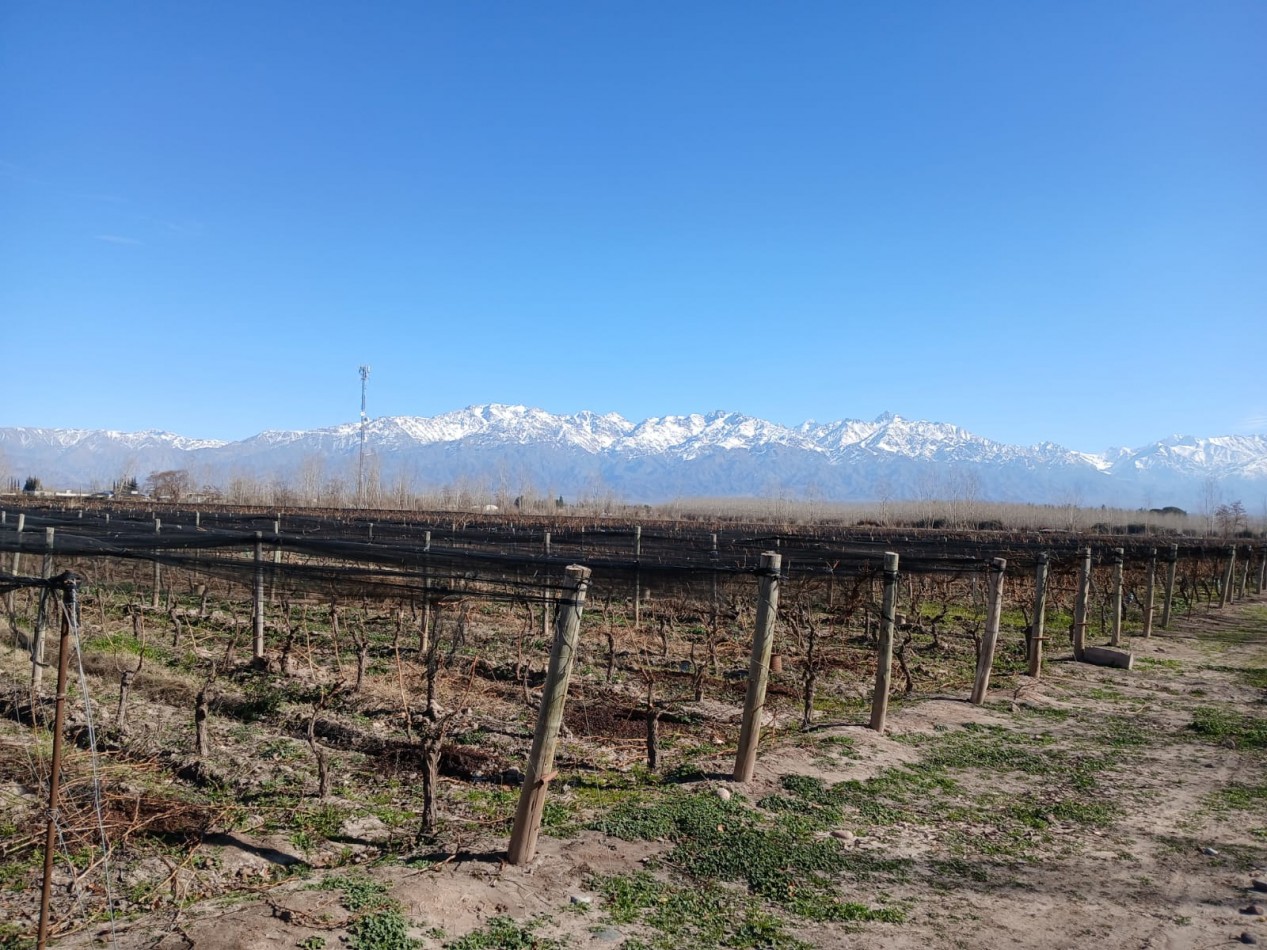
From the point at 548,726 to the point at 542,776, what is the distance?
0.92 ft

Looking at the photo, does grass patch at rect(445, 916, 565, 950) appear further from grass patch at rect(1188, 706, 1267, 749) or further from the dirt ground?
grass patch at rect(1188, 706, 1267, 749)

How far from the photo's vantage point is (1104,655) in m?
13.1

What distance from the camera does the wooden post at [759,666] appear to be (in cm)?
661

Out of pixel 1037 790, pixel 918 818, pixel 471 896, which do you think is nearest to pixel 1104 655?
pixel 1037 790

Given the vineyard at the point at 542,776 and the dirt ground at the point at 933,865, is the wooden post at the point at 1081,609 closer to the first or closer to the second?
the vineyard at the point at 542,776

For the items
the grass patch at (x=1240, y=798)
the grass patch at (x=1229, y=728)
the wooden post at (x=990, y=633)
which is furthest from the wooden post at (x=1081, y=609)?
the grass patch at (x=1240, y=798)

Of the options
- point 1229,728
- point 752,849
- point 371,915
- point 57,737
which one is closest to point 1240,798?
point 1229,728

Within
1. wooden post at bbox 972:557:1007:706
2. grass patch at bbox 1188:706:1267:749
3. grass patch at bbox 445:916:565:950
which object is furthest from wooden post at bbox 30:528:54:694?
grass patch at bbox 1188:706:1267:749

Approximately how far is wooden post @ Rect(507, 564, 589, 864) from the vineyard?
0.06 feet

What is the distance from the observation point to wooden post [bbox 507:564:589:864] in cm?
489

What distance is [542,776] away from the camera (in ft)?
16.2

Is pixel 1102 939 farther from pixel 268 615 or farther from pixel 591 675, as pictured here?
pixel 268 615

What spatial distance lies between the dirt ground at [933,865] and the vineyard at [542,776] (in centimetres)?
3

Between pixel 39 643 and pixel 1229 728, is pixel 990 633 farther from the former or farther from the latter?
pixel 39 643
